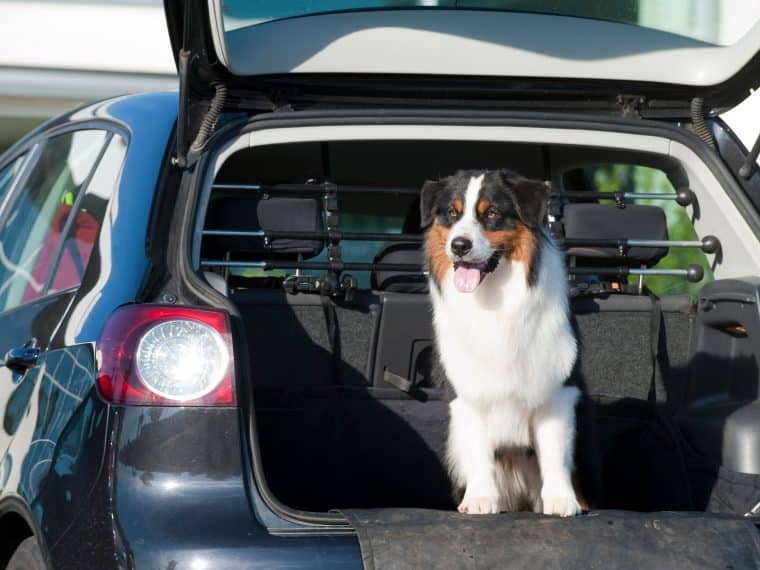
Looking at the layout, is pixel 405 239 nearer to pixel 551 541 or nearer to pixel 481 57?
pixel 481 57

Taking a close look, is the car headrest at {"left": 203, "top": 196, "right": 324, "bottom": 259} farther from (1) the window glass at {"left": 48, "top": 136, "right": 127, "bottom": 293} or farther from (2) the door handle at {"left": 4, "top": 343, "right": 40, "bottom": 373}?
(2) the door handle at {"left": 4, "top": 343, "right": 40, "bottom": 373}

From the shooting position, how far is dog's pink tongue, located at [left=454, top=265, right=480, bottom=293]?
13.1 feet

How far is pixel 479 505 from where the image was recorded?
3.77 m

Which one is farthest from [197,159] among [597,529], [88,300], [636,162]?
[636,162]

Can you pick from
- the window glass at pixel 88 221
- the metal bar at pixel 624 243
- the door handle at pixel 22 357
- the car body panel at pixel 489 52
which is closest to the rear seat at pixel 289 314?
the car body panel at pixel 489 52

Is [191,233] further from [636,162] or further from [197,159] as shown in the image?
[636,162]

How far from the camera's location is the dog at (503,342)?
3889 millimetres

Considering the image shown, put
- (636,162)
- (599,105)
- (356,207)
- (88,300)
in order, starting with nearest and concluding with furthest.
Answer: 1. (88,300)
2. (599,105)
3. (636,162)
4. (356,207)

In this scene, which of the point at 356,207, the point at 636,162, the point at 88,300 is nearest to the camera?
the point at 88,300

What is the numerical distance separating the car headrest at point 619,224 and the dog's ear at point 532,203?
33 cm

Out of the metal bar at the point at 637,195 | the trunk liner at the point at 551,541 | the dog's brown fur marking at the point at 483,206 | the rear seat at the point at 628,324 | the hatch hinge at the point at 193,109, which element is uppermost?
the hatch hinge at the point at 193,109

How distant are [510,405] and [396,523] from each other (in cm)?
125

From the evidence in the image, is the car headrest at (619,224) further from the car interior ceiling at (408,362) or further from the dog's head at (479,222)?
the dog's head at (479,222)

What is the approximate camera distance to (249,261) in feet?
14.1
